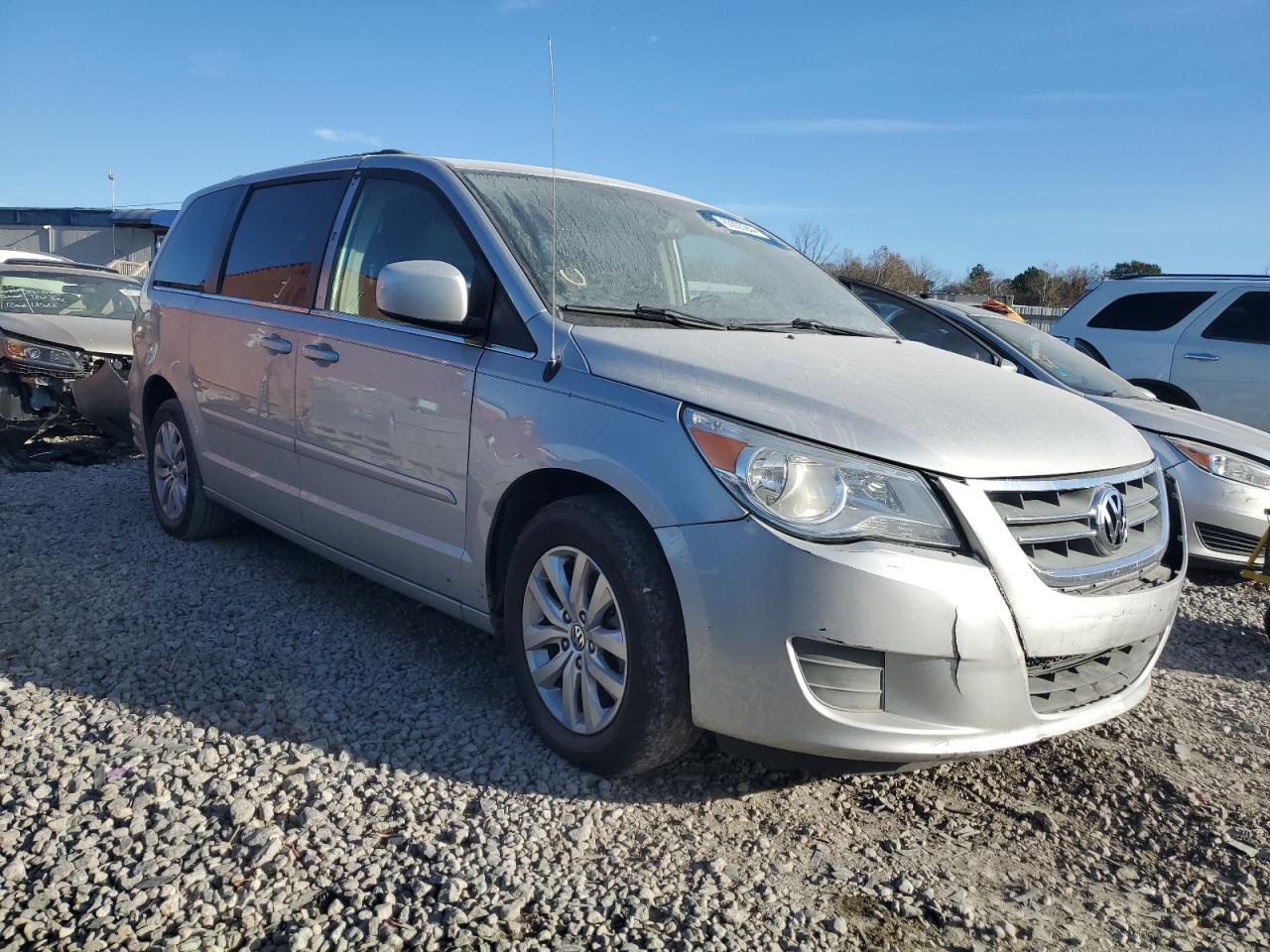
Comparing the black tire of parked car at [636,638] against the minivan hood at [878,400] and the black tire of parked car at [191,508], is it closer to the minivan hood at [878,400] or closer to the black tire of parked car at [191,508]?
the minivan hood at [878,400]

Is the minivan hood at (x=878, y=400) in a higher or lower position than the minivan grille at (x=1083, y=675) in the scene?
higher

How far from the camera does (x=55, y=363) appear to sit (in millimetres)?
7965

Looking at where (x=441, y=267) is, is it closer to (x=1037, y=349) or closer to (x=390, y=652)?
(x=390, y=652)

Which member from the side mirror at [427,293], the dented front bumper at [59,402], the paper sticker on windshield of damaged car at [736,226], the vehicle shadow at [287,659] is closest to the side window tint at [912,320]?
the paper sticker on windshield of damaged car at [736,226]

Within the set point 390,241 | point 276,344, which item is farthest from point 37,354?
point 390,241

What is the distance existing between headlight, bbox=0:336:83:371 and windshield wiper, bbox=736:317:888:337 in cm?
663

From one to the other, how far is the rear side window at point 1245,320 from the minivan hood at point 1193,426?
10.7ft

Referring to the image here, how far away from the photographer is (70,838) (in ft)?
8.43

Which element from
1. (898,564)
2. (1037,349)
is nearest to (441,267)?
(898,564)

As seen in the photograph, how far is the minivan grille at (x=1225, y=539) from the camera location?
5.40m

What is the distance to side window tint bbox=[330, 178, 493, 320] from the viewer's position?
3572mm

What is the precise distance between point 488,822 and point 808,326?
212 centimetres

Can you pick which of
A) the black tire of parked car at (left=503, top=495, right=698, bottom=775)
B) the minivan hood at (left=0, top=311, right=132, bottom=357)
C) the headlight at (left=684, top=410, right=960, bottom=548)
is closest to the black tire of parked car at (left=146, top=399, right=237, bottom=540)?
the black tire of parked car at (left=503, top=495, right=698, bottom=775)

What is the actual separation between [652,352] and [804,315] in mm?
1116
